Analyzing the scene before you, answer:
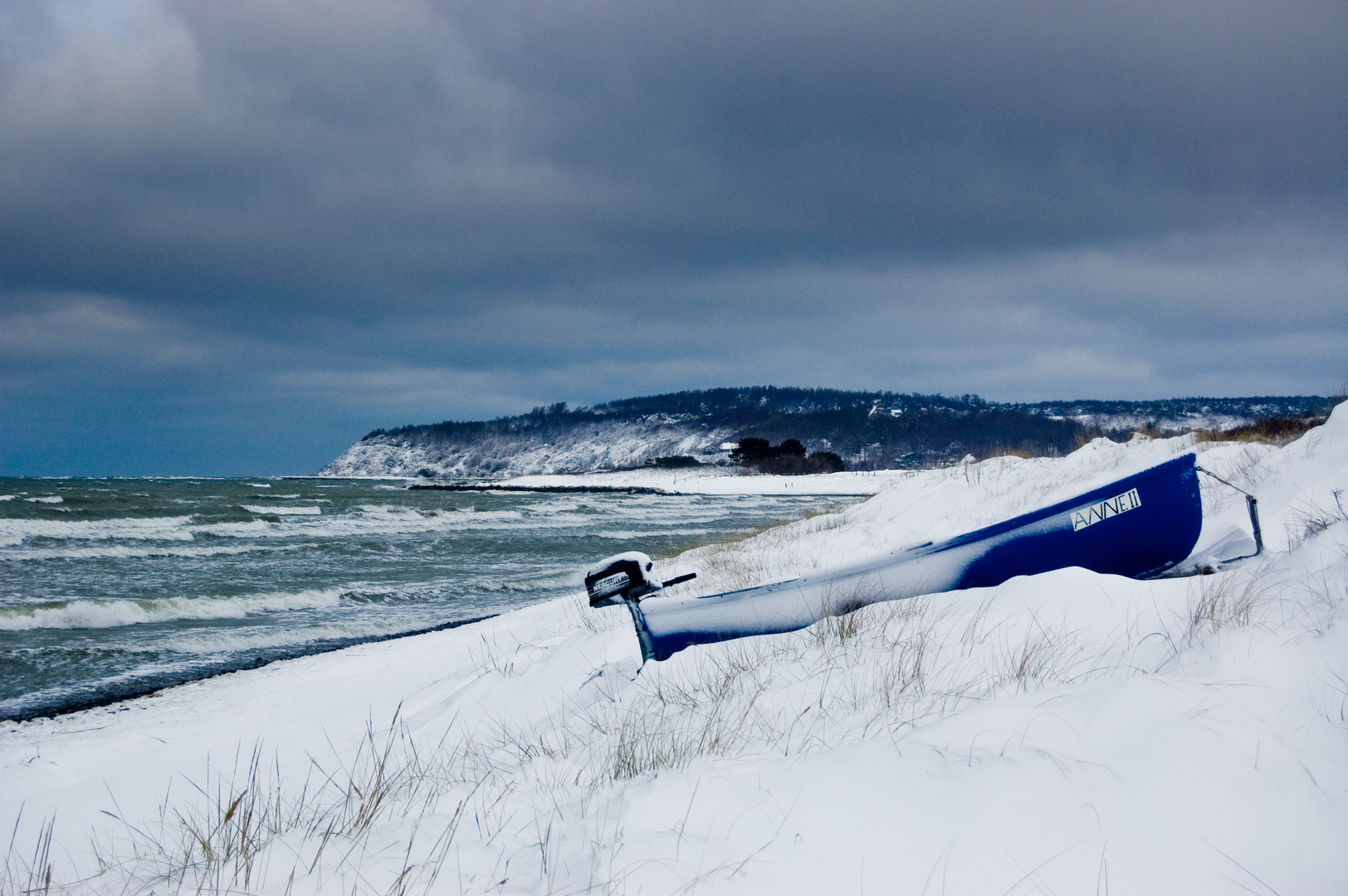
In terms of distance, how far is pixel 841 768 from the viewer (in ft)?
8.22

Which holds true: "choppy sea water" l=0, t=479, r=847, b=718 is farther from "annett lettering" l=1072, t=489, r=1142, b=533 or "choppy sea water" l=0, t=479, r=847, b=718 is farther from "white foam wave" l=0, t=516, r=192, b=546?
"annett lettering" l=1072, t=489, r=1142, b=533

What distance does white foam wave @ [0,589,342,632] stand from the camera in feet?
31.9

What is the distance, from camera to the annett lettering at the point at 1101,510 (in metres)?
5.50

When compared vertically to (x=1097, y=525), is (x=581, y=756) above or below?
below

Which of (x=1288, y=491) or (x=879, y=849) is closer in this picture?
(x=879, y=849)

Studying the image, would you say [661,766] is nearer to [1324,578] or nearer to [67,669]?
[1324,578]

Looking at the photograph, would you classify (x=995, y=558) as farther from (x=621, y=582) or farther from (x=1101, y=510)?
(x=621, y=582)

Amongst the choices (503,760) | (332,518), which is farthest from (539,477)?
(503,760)

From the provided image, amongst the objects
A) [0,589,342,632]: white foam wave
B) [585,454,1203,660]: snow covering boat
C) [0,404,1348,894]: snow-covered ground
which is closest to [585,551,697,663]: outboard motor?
[585,454,1203,660]: snow covering boat

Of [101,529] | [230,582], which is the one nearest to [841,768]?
[230,582]

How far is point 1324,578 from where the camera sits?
3.79 m

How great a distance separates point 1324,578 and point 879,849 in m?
3.32

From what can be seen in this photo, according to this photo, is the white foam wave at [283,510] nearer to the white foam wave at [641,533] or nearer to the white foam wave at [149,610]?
the white foam wave at [641,533]

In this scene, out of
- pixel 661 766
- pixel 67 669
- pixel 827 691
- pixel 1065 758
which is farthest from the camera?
pixel 67 669
